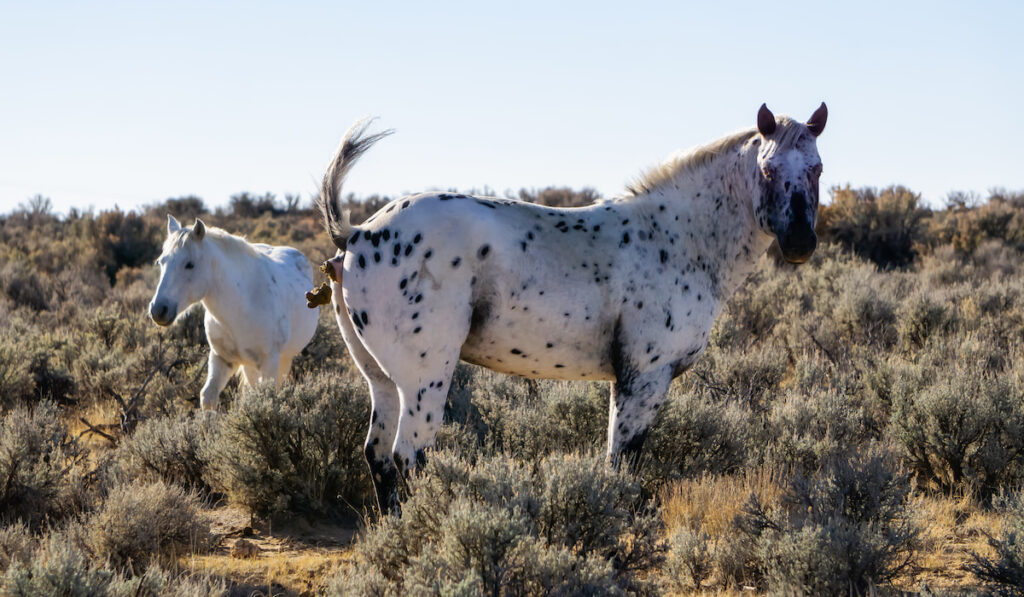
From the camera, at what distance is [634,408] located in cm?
441

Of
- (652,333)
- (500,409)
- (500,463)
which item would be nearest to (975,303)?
(500,409)

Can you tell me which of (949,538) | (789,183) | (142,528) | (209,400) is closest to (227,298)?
(209,400)

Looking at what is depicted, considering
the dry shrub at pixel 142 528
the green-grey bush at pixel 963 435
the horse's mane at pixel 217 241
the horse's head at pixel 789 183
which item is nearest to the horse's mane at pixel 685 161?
the horse's head at pixel 789 183

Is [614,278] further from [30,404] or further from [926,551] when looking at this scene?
[30,404]

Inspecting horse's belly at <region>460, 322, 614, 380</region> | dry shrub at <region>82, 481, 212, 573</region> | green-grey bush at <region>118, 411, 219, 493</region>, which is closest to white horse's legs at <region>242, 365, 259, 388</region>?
green-grey bush at <region>118, 411, 219, 493</region>

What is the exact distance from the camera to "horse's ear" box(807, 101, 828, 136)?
4.53 m

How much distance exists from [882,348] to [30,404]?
8903mm

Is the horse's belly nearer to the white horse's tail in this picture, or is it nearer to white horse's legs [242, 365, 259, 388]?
the white horse's tail

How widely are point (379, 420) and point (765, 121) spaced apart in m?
2.56

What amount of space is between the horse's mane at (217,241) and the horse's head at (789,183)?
4.91 metres

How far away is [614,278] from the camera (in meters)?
4.32

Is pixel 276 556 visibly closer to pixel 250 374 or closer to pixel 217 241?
pixel 250 374

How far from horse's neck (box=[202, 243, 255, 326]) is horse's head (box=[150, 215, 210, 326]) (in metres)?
0.08

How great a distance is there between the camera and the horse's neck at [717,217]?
183 inches
